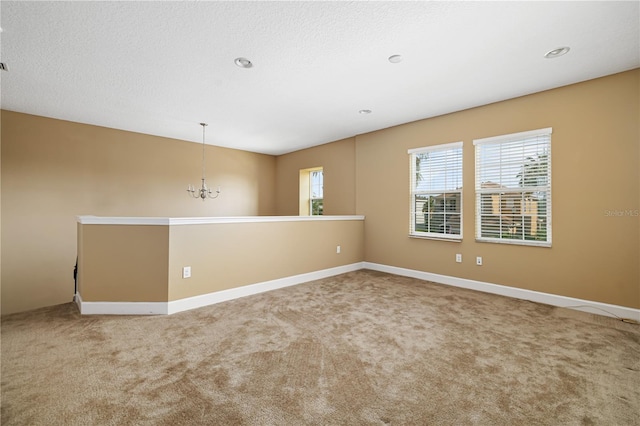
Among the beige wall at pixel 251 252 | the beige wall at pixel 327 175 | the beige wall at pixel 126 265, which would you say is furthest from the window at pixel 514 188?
the beige wall at pixel 126 265

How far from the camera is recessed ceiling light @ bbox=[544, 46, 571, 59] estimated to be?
2.59 metres

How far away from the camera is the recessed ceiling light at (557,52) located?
259 centimetres

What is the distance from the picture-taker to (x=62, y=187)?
4590 millimetres

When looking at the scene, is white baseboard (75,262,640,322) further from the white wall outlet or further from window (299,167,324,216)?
window (299,167,324,216)

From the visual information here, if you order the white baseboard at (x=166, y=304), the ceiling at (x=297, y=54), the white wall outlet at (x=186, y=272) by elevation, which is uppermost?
the ceiling at (x=297, y=54)

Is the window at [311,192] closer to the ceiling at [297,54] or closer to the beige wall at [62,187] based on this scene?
the beige wall at [62,187]

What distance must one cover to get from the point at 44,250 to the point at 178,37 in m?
4.25

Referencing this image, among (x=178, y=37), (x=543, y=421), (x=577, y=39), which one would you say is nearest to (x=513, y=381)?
(x=543, y=421)

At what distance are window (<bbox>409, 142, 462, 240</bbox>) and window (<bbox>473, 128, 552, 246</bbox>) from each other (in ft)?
1.01

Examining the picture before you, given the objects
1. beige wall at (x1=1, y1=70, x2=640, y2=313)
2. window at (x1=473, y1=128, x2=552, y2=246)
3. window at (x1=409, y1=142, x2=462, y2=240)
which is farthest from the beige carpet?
window at (x1=409, y1=142, x2=462, y2=240)

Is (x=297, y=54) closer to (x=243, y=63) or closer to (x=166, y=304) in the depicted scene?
(x=243, y=63)

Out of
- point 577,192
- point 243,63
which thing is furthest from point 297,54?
point 577,192

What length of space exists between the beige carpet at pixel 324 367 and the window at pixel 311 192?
3768 millimetres

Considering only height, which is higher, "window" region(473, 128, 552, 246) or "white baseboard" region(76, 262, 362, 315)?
"window" region(473, 128, 552, 246)
